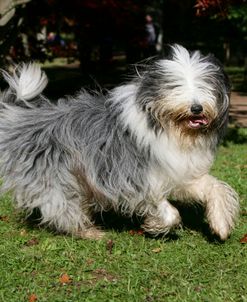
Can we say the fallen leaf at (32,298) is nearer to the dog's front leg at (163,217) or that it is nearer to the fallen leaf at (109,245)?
the fallen leaf at (109,245)

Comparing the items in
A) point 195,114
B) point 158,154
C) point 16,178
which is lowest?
point 16,178

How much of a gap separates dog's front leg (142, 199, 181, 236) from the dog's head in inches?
28.1

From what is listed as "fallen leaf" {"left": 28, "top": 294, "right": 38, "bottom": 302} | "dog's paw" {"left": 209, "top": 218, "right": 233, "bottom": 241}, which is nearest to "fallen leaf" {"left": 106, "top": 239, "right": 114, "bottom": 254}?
"dog's paw" {"left": 209, "top": 218, "right": 233, "bottom": 241}

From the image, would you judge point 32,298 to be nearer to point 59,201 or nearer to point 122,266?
point 122,266

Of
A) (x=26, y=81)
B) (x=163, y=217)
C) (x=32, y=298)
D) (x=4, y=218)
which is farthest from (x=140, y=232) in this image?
(x=26, y=81)

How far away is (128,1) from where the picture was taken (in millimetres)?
14227

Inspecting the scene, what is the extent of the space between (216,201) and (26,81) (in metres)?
1.93

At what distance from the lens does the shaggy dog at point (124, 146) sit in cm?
429

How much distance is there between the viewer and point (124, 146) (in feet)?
15.4

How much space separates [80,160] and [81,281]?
41.4 inches

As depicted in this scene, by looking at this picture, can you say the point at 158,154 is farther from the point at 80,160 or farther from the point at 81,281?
the point at 81,281

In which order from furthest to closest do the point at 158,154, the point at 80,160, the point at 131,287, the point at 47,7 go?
the point at 47,7 → the point at 80,160 → the point at 158,154 → the point at 131,287

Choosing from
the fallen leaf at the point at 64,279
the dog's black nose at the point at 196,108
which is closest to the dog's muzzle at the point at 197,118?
the dog's black nose at the point at 196,108

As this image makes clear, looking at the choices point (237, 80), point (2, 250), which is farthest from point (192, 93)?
point (237, 80)
